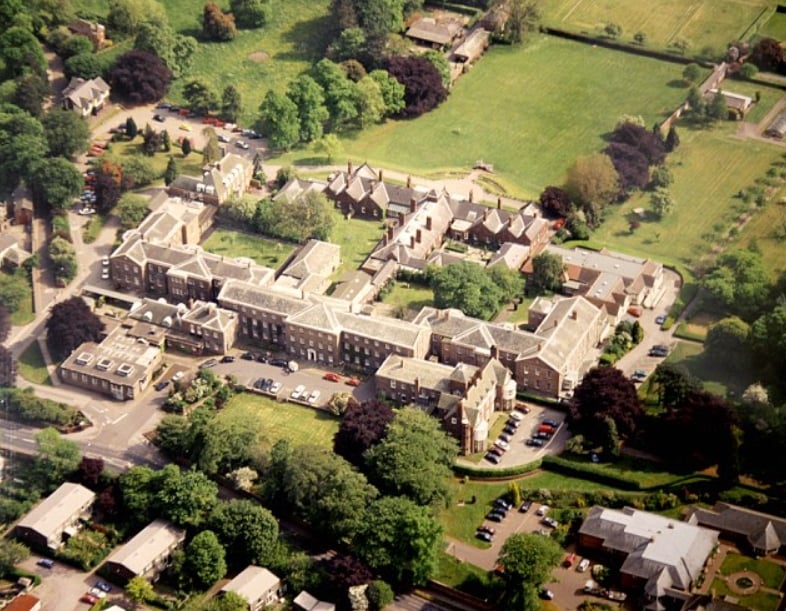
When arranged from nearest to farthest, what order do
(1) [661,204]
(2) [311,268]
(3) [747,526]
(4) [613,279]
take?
(3) [747,526], (4) [613,279], (2) [311,268], (1) [661,204]

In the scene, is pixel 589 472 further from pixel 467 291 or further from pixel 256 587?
pixel 256 587

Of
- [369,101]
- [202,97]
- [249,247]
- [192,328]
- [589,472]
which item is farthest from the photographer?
[202,97]

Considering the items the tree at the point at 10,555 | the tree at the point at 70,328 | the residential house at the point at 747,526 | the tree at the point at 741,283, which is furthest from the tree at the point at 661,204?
the tree at the point at 10,555

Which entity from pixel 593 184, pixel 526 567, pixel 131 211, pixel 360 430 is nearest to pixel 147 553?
pixel 360 430

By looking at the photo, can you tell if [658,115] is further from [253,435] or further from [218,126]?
[253,435]

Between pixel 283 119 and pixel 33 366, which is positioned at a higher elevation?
pixel 283 119

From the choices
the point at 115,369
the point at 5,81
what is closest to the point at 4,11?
the point at 5,81

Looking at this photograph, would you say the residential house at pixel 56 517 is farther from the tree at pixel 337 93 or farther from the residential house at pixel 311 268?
the tree at pixel 337 93
